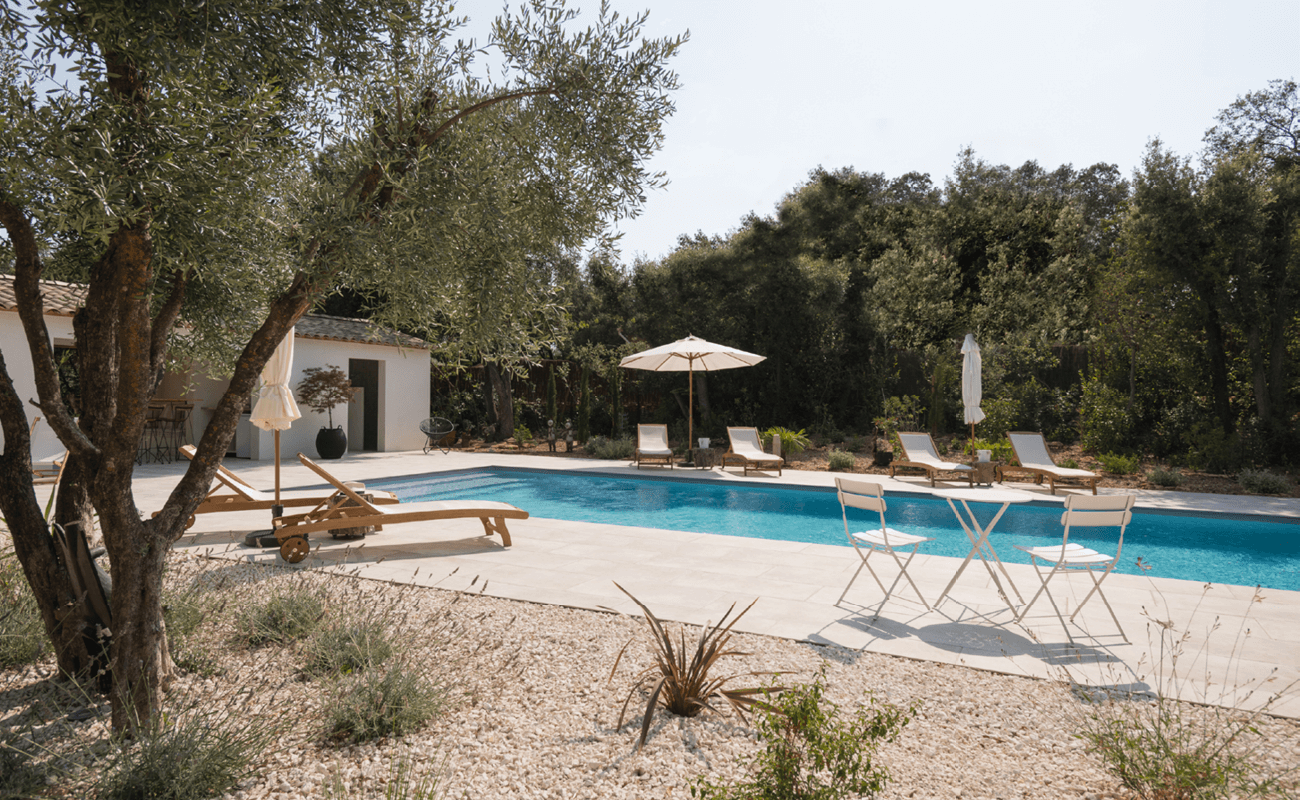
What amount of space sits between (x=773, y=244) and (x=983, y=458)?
7.21 metres

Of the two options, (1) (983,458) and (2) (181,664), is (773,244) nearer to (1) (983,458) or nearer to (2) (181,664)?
(1) (983,458)

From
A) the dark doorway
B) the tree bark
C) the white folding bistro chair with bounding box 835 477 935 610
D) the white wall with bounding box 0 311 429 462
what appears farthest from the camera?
the tree bark

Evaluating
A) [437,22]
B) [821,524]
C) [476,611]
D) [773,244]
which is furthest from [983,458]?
[437,22]

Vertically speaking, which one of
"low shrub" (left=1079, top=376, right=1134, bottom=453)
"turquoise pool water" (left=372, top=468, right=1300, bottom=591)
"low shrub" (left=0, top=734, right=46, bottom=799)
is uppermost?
"low shrub" (left=1079, top=376, right=1134, bottom=453)

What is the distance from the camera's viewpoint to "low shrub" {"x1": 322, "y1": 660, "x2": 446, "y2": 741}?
279 cm

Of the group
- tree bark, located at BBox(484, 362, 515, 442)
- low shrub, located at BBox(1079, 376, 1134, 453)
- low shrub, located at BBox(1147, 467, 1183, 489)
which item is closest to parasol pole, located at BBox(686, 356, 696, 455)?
tree bark, located at BBox(484, 362, 515, 442)

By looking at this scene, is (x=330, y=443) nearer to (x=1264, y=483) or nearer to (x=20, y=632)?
(x=20, y=632)

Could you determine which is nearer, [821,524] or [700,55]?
[700,55]

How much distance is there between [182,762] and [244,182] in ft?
6.39

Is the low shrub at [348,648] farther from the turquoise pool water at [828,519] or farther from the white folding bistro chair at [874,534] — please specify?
the turquoise pool water at [828,519]

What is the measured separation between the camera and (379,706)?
2.83 metres

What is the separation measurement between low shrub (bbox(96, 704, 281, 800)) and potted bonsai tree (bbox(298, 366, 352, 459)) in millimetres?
12739

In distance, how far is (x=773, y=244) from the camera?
16516mm

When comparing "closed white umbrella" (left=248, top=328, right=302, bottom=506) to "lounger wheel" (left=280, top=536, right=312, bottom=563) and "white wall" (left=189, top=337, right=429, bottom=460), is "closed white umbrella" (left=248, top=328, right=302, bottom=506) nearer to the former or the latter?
"lounger wheel" (left=280, top=536, right=312, bottom=563)
